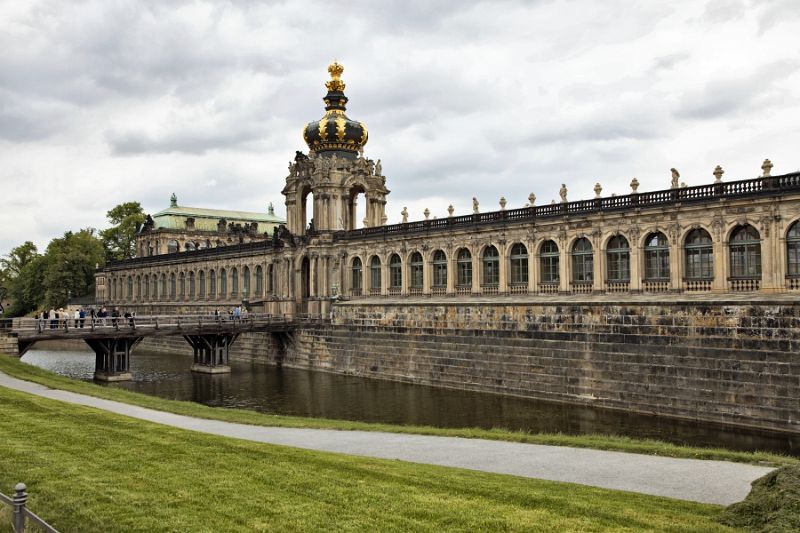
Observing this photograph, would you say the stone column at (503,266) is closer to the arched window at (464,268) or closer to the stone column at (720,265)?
the arched window at (464,268)

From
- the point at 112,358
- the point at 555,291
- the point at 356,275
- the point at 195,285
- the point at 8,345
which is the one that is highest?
the point at 356,275

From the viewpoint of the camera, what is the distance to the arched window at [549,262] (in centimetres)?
4372

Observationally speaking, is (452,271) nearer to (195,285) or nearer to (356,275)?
(356,275)

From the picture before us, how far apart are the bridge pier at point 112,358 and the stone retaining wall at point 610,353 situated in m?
14.9

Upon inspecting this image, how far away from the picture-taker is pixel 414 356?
45656mm

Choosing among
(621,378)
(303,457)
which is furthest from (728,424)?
(303,457)

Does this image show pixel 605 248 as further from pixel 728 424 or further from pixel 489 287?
pixel 728 424

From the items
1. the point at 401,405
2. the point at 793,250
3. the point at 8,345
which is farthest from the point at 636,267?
the point at 8,345

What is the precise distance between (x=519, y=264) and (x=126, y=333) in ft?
83.4

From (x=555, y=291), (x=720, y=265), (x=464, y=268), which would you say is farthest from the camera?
(x=464, y=268)

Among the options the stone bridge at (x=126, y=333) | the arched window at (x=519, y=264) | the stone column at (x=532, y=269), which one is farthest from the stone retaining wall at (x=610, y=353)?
the stone bridge at (x=126, y=333)

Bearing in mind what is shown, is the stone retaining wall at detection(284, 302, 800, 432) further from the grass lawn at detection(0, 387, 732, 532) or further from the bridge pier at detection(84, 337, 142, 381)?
the grass lawn at detection(0, 387, 732, 532)

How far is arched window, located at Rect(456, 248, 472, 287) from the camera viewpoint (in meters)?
49.4

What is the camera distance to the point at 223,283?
251 ft
